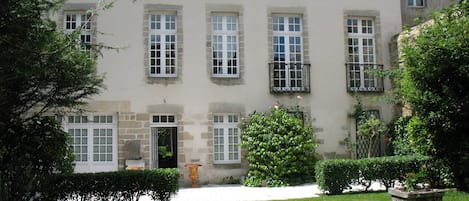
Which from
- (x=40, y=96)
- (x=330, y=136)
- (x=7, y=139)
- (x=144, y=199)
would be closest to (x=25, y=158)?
(x=7, y=139)

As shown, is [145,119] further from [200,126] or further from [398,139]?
[398,139]

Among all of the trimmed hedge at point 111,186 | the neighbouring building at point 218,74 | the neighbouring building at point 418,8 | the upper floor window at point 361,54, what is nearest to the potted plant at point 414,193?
the trimmed hedge at point 111,186

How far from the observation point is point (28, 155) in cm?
712

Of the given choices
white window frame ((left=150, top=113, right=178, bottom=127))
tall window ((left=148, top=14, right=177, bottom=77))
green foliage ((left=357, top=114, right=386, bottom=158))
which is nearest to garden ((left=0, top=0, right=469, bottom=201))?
green foliage ((left=357, top=114, right=386, bottom=158))

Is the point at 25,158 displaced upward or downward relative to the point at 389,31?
downward

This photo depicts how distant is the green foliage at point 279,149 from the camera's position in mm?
11398

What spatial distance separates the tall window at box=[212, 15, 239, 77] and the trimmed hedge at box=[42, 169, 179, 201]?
5.11 m

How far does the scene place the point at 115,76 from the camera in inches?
475

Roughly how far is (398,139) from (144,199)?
267 inches

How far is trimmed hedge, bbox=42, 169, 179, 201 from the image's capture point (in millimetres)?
7621

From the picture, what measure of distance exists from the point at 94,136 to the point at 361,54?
7474 mm

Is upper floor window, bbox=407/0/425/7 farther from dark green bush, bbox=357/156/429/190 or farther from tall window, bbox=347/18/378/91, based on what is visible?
dark green bush, bbox=357/156/429/190

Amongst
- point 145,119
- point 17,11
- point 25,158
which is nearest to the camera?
point 17,11

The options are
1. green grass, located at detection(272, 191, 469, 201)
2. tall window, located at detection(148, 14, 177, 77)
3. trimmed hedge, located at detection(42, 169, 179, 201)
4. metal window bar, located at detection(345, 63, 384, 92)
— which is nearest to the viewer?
trimmed hedge, located at detection(42, 169, 179, 201)
